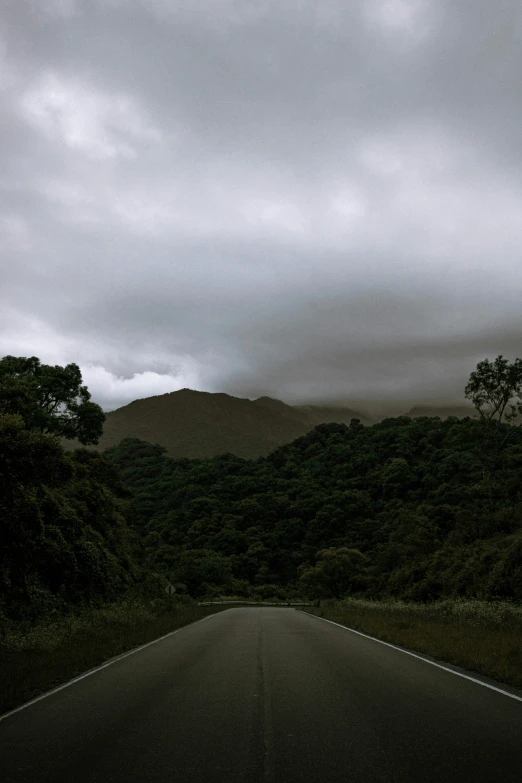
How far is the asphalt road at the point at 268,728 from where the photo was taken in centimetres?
553

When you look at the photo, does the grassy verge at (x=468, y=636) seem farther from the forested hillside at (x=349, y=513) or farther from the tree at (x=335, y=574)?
the tree at (x=335, y=574)

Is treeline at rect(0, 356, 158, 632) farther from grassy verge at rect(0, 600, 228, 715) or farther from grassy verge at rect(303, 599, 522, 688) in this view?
grassy verge at rect(303, 599, 522, 688)

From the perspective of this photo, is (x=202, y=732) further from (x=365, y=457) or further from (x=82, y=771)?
(x=365, y=457)

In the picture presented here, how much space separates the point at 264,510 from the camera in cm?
9644

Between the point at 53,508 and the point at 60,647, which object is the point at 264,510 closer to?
the point at 53,508

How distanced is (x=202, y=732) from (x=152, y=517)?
92.0m

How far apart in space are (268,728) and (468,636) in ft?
38.2

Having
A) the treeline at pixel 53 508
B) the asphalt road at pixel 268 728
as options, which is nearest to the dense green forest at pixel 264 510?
the treeline at pixel 53 508

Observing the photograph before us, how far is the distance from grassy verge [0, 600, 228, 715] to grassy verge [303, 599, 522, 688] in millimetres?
7546

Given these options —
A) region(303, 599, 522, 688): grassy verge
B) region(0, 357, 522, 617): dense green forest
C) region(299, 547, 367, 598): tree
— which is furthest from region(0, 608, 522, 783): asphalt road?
region(299, 547, 367, 598): tree

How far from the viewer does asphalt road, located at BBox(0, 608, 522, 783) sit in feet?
18.1

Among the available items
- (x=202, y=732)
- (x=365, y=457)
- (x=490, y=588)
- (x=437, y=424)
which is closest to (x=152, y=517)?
(x=365, y=457)

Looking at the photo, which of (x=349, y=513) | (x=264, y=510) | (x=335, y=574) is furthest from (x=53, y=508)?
(x=264, y=510)

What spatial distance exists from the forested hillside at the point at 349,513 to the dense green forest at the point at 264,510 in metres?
0.22
